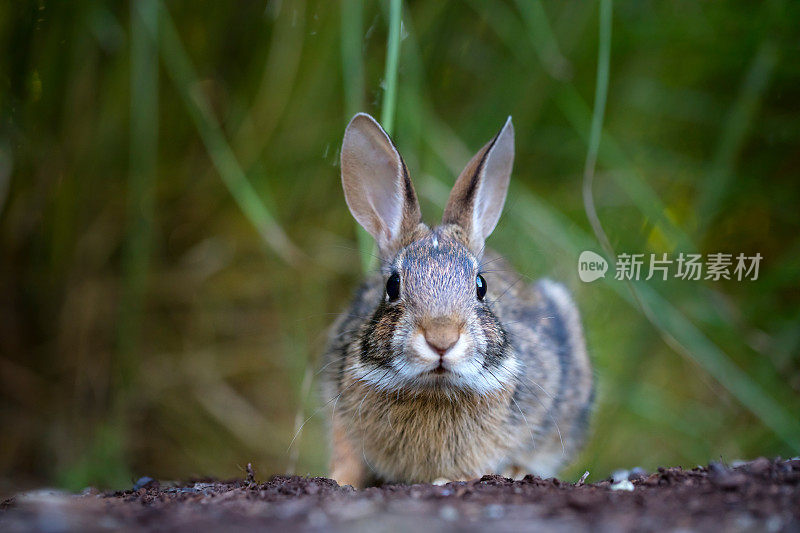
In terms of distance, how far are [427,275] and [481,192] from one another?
2.36 feet

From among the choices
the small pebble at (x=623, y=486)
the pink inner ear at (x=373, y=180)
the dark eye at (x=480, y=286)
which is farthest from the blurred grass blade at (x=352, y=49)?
the small pebble at (x=623, y=486)

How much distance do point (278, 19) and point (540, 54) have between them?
5.64ft

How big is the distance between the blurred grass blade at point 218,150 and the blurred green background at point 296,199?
0.03 metres

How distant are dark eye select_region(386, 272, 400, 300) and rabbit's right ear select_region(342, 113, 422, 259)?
41cm

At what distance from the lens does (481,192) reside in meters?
3.38

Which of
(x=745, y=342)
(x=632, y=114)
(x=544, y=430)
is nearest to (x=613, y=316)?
(x=745, y=342)

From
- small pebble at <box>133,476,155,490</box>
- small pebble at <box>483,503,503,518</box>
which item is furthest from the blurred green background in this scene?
small pebble at <box>483,503,503,518</box>

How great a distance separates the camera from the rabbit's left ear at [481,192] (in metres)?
3.22

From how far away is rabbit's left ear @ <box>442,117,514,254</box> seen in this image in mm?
3217

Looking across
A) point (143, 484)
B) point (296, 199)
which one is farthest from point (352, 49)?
point (143, 484)

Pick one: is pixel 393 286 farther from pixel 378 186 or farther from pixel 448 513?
pixel 448 513

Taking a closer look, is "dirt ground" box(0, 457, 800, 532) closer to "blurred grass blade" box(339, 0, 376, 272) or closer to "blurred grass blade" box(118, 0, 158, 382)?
"blurred grass blade" box(339, 0, 376, 272)

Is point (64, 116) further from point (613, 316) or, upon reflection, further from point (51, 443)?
point (613, 316)

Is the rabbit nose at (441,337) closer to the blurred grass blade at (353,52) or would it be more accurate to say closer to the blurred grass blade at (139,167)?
the blurred grass blade at (353,52)
